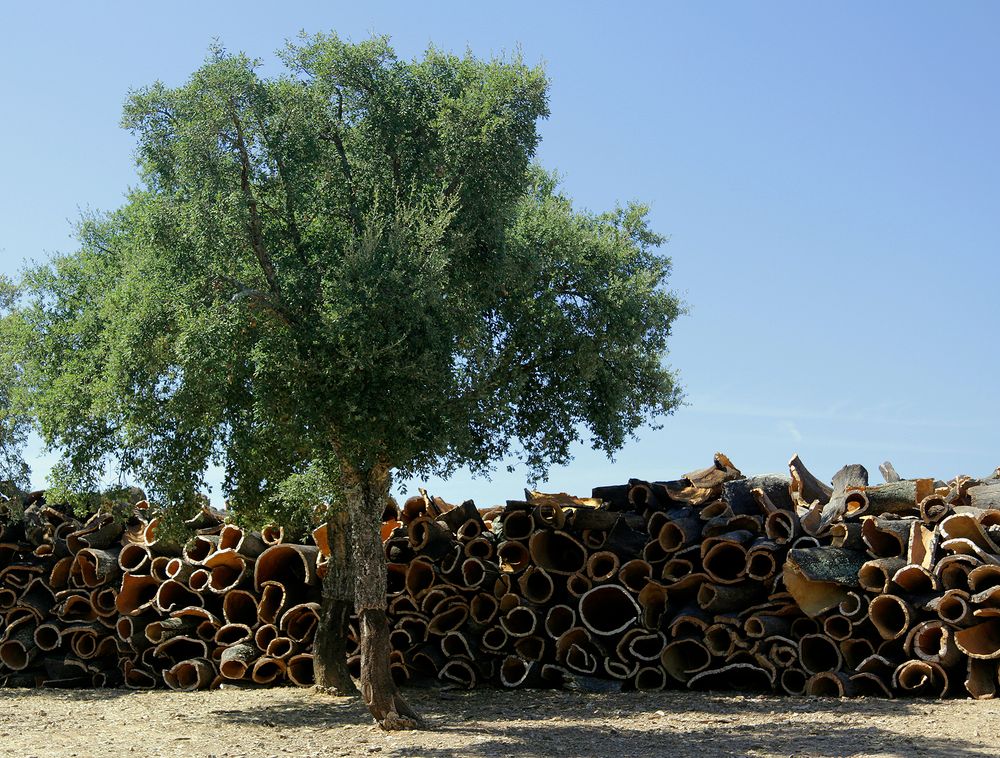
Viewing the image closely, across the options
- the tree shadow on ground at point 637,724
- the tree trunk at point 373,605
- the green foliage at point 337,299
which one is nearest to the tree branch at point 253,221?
the green foliage at point 337,299

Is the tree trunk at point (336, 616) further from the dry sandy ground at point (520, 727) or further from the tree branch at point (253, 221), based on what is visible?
the tree branch at point (253, 221)

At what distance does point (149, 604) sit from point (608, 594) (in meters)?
7.26

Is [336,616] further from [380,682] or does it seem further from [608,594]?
[608,594]

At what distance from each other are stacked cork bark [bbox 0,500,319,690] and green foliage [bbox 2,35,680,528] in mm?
1826

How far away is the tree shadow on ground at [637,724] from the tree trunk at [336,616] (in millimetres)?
448

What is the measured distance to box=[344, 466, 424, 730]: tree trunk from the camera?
11141mm

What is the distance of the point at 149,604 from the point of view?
52.6 feet

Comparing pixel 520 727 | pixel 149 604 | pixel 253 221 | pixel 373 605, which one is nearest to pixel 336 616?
pixel 373 605

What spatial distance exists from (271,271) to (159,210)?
137 cm

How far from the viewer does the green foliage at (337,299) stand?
10539 mm

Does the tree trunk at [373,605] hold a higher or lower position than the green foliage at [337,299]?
lower

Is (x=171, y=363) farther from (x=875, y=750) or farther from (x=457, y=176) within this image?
(x=875, y=750)

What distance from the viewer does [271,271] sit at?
36.6 ft

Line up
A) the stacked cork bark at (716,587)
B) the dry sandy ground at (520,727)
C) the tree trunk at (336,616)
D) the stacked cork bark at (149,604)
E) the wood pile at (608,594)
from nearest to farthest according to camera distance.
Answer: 1. the dry sandy ground at (520,727)
2. the stacked cork bark at (716,587)
3. the wood pile at (608,594)
4. the tree trunk at (336,616)
5. the stacked cork bark at (149,604)
